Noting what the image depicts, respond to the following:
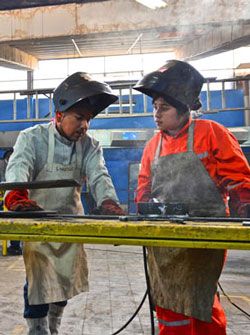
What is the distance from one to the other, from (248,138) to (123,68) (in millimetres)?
5414

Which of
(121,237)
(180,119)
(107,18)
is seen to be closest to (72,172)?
(180,119)

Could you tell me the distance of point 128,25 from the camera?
577 cm

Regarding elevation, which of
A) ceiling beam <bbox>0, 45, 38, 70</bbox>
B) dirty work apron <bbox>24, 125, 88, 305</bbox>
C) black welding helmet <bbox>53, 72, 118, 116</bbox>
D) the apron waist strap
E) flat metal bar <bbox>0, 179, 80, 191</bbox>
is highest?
ceiling beam <bbox>0, 45, 38, 70</bbox>

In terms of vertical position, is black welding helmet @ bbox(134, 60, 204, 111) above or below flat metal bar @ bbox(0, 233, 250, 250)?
above

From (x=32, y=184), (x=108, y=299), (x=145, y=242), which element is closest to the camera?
(x=145, y=242)

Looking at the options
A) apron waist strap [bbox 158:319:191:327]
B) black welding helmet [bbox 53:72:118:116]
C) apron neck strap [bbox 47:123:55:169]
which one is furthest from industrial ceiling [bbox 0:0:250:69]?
apron waist strap [bbox 158:319:191:327]

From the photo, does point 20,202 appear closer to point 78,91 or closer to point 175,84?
point 78,91

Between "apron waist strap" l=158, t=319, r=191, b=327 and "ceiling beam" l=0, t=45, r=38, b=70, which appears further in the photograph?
"ceiling beam" l=0, t=45, r=38, b=70

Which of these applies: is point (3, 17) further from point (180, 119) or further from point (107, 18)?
point (180, 119)

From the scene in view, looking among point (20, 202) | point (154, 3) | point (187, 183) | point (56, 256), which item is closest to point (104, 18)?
point (154, 3)

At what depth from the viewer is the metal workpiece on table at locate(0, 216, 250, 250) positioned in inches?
39.5

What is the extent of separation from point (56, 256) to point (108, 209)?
411mm

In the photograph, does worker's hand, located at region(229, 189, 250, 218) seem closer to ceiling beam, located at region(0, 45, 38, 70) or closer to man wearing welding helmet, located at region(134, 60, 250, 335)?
man wearing welding helmet, located at region(134, 60, 250, 335)

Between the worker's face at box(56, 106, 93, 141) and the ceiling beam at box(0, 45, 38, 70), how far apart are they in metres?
7.94
